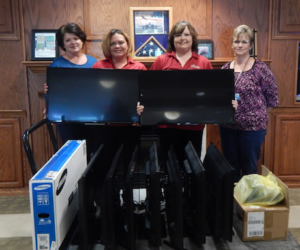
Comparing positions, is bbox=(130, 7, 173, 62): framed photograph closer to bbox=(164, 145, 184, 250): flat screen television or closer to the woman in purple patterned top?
the woman in purple patterned top

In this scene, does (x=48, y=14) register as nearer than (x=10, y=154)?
Yes

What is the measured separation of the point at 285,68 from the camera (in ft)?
8.99

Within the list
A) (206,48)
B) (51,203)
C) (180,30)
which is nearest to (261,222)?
(51,203)

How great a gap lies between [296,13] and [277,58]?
42cm

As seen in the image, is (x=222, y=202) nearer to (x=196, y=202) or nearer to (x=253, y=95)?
A: (x=196, y=202)

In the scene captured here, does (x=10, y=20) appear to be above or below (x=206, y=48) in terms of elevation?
above

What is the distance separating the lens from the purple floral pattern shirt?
2.01m

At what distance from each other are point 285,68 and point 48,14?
222 centimetres

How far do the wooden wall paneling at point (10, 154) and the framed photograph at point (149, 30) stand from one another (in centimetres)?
130

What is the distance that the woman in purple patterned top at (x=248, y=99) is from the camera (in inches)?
78.9

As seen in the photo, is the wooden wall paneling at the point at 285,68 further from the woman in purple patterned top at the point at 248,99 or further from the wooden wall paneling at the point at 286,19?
the woman in purple patterned top at the point at 248,99

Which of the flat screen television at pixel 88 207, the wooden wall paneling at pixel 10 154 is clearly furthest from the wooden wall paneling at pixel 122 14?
the flat screen television at pixel 88 207

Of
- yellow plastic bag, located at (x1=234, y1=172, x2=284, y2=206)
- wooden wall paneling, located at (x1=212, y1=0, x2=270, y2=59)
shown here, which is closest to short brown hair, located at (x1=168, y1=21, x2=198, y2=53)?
wooden wall paneling, located at (x1=212, y1=0, x2=270, y2=59)

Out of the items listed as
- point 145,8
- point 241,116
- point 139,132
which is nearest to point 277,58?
point 241,116
